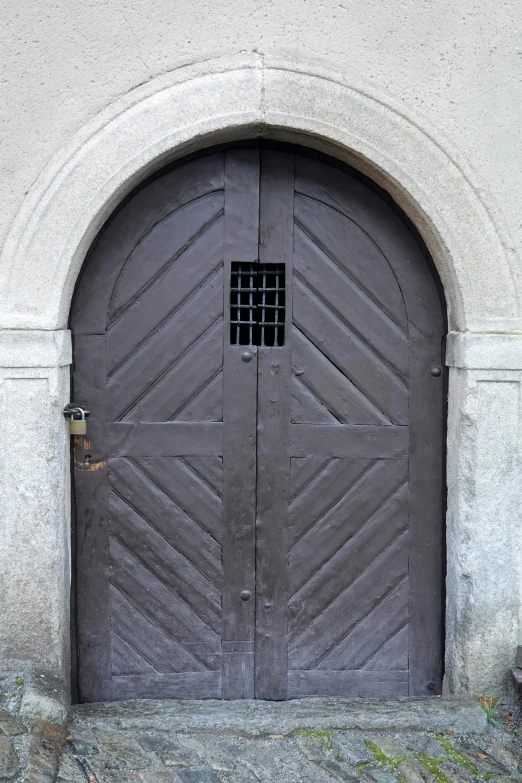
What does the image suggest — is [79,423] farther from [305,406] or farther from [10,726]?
[10,726]

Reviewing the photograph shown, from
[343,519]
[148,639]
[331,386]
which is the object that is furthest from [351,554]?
[148,639]

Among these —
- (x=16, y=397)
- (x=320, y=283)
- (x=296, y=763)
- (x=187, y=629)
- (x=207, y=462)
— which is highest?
(x=320, y=283)

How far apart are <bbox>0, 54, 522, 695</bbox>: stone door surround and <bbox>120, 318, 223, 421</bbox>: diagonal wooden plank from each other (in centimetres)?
36

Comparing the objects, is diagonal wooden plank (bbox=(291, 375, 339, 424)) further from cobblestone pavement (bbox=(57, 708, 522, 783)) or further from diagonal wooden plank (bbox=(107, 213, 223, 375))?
cobblestone pavement (bbox=(57, 708, 522, 783))

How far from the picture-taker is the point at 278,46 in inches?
124

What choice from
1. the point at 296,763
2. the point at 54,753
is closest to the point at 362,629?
the point at 296,763

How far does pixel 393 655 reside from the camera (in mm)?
3543

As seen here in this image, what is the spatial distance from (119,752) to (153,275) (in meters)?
1.95

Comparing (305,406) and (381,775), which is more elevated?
(305,406)

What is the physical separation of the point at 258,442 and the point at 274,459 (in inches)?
4.2

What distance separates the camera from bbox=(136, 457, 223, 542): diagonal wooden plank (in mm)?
3424

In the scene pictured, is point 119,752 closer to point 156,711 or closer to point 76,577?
point 156,711

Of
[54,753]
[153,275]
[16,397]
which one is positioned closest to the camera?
[54,753]

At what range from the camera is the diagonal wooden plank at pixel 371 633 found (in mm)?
3525
